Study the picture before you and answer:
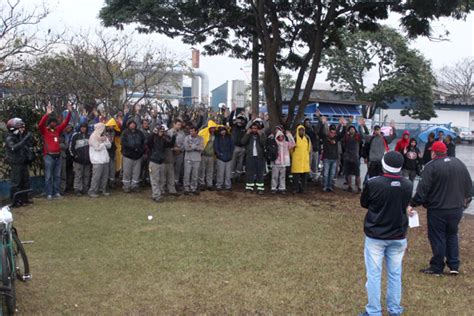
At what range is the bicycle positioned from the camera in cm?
419

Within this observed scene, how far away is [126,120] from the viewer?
1127 centimetres

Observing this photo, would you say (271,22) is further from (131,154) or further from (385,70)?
(385,70)

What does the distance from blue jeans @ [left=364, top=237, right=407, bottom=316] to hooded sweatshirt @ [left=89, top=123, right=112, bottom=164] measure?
7215 mm

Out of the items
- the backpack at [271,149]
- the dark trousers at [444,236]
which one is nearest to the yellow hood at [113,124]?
the backpack at [271,149]

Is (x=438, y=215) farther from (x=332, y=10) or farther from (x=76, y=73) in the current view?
(x=76, y=73)

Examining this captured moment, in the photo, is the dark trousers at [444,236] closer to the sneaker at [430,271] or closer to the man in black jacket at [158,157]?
→ the sneaker at [430,271]

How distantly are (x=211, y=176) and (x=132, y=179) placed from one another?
6.39 ft

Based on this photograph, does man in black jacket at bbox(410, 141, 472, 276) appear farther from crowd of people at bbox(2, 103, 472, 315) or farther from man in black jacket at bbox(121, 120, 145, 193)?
man in black jacket at bbox(121, 120, 145, 193)

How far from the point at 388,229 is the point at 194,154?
6.89 m

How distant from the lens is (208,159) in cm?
1126

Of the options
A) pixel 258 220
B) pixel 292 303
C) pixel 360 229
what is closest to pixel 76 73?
pixel 258 220

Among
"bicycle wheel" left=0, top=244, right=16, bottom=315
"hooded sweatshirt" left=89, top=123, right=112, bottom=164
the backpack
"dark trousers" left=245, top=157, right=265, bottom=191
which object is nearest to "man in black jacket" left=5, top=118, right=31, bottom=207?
"hooded sweatshirt" left=89, top=123, right=112, bottom=164

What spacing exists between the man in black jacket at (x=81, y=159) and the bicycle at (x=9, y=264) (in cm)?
510

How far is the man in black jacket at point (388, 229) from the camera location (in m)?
4.39
